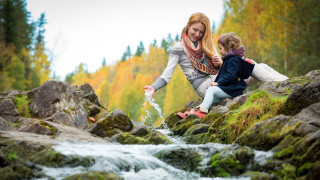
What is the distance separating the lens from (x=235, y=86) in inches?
257

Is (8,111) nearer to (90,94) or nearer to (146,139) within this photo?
(90,94)

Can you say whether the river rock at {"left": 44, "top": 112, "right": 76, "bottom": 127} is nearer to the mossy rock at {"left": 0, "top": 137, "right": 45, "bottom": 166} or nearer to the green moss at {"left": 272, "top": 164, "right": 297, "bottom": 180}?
the mossy rock at {"left": 0, "top": 137, "right": 45, "bottom": 166}

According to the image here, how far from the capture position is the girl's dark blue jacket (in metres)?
6.27

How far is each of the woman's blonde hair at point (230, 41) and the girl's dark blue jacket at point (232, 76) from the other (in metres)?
0.26

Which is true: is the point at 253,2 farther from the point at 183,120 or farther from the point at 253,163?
the point at 253,163

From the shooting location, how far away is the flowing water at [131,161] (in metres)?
3.38

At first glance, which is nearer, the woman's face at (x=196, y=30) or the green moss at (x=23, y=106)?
the green moss at (x=23, y=106)

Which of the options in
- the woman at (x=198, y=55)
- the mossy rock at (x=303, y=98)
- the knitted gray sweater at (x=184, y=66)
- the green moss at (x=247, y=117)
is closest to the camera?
the mossy rock at (x=303, y=98)

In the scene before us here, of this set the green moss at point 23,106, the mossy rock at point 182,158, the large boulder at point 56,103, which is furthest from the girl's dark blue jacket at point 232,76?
the green moss at point 23,106

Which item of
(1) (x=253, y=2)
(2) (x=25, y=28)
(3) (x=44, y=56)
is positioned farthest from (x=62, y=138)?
(2) (x=25, y=28)

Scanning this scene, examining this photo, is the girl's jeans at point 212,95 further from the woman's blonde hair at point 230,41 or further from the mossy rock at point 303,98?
the mossy rock at point 303,98

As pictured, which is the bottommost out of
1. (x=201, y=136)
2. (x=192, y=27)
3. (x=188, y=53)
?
(x=201, y=136)

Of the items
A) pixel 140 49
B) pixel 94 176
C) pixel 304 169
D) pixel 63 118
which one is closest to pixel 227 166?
pixel 304 169

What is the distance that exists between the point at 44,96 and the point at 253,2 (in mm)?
21120
